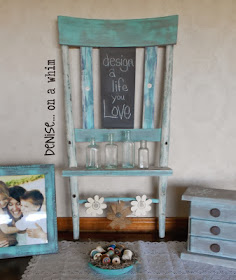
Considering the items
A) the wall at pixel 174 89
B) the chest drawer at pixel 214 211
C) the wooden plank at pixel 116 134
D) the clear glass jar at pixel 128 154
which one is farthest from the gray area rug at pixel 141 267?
the wooden plank at pixel 116 134

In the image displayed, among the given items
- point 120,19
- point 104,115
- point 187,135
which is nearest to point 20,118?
point 104,115

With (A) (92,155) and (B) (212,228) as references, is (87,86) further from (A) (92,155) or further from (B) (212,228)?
(B) (212,228)

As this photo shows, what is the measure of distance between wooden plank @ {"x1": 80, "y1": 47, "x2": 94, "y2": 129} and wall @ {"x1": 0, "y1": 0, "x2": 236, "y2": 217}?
6.3 inches

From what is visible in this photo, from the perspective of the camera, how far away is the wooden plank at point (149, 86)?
5.14 ft

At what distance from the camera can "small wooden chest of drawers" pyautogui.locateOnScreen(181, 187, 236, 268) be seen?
4.27 feet

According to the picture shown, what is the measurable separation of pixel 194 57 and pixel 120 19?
514 millimetres

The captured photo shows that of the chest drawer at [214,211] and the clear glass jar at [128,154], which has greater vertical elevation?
the clear glass jar at [128,154]

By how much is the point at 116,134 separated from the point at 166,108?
345 millimetres

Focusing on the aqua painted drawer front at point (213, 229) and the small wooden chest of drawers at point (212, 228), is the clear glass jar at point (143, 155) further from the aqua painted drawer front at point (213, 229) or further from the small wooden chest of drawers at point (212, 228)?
the aqua painted drawer front at point (213, 229)

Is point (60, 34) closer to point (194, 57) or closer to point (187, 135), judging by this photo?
point (194, 57)

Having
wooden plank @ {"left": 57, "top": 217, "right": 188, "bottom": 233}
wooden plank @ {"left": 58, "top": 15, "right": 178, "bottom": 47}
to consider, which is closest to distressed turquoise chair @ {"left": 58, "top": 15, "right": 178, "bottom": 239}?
wooden plank @ {"left": 58, "top": 15, "right": 178, "bottom": 47}

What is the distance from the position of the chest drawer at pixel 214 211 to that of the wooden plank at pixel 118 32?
37.6 inches

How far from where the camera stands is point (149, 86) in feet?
5.20

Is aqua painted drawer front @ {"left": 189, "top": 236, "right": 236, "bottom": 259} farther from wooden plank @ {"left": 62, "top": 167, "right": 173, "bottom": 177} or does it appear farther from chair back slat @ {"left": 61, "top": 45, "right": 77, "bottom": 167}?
chair back slat @ {"left": 61, "top": 45, "right": 77, "bottom": 167}
